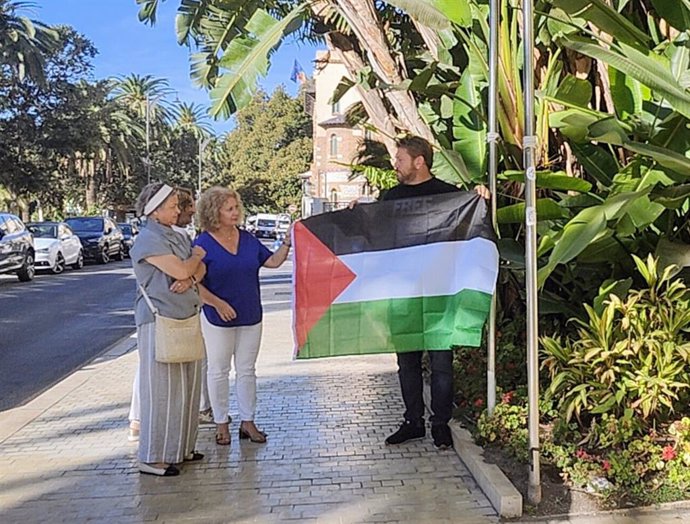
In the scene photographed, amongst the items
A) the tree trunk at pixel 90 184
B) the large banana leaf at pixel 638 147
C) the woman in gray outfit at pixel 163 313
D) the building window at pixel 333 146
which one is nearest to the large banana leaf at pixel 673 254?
the large banana leaf at pixel 638 147

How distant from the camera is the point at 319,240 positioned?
4863 mm

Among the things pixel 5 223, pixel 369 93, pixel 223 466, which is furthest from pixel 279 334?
pixel 5 223

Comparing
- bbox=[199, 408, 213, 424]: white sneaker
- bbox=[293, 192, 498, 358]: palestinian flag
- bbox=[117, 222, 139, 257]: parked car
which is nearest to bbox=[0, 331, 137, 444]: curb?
bbox=[199, 408, 213, 424]: white sneaker

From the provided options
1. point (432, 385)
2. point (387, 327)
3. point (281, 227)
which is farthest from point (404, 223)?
point (281, 227)

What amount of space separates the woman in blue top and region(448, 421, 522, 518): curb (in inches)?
59.4

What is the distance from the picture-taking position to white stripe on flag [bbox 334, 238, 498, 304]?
472 centimetres

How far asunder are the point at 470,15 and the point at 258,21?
3442 mm

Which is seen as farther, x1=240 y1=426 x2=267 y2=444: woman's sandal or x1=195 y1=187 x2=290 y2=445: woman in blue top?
x1=240 y1=426 x2=267 y2=444: woman's sandal

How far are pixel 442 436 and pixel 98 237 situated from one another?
24.3 meters

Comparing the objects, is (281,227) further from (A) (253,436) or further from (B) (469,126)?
(A) (253,436)

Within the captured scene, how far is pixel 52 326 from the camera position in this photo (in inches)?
479

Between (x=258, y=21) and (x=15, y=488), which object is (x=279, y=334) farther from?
Result: (x=15, y=488)

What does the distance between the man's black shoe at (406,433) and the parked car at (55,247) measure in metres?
18.4

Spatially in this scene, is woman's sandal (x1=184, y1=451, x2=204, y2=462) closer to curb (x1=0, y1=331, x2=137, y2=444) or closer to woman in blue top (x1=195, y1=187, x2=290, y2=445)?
woman in blue top (x1=195, y1=187, x2=290, y2=445)
